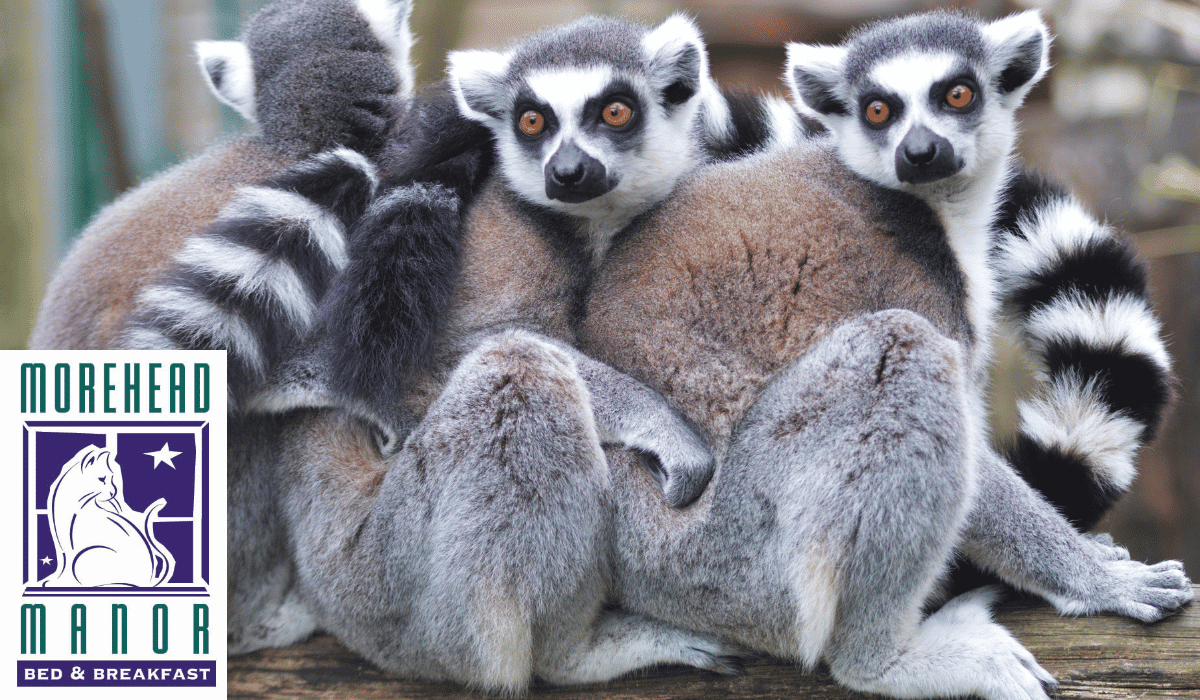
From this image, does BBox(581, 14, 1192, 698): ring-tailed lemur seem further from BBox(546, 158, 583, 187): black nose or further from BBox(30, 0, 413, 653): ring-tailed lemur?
BBox(30, 0, 413, 653): ring-tailed lemur

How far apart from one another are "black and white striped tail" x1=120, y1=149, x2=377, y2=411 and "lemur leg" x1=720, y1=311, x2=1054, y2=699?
1.48 metres

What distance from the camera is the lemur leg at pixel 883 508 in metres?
2.55

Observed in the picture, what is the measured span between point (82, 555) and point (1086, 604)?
2.97 m

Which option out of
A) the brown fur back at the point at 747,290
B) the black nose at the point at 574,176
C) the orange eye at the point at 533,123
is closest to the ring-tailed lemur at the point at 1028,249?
the brown fur back at the point at 747,290

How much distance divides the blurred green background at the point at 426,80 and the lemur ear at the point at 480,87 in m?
1.67

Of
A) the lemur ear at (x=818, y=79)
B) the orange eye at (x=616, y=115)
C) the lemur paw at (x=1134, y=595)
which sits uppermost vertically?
the lemur ear at (x=818, y=79)

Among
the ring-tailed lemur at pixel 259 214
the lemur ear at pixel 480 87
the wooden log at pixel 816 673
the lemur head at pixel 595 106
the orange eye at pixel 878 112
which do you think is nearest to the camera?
the wooden log at pixel 816 673

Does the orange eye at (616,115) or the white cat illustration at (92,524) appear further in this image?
the orange eye at (616,115)

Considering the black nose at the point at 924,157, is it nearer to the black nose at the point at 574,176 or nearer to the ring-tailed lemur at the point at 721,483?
the ring-tailed lemur at the point at 721,483

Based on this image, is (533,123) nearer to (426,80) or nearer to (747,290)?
(747,290)

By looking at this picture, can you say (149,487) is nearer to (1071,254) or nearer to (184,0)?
(1071,254)

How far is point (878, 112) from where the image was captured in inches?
120

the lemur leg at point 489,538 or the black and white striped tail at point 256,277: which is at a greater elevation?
the black and white striped tail at point 256,277

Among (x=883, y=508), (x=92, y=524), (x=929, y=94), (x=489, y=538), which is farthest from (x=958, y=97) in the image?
(x=92, y=524)
